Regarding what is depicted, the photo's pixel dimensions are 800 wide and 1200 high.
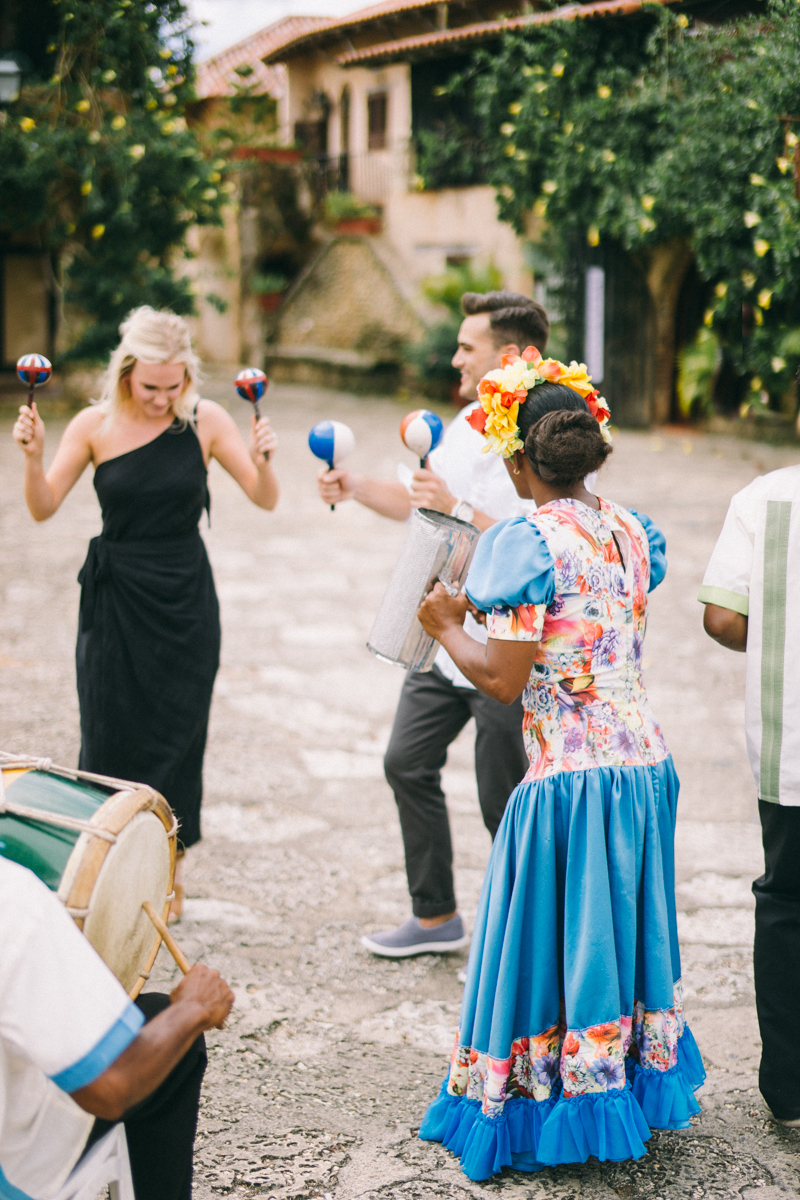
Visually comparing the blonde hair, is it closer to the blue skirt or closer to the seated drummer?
the blue skirt

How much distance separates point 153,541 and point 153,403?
0.42 metres

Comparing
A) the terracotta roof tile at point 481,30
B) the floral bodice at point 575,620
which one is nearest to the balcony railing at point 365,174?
the terracotta roof tile at point 481,30

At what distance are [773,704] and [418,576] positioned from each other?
2.72 ft

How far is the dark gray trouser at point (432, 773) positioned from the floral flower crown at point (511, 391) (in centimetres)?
94

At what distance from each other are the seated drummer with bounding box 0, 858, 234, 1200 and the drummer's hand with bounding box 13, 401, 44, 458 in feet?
6.55

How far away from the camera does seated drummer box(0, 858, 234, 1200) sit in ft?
4.92

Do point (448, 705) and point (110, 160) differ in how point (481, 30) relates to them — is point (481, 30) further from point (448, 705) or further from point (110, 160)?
point (448, 705)

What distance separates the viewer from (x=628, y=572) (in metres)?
2.40

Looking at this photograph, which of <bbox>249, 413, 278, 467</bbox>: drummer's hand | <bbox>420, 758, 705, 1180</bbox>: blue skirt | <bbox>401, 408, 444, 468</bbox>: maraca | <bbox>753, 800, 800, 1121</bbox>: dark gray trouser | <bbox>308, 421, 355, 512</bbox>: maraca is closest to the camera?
<bbox>420, 758, 705, 1180</bbox>: blue skirt

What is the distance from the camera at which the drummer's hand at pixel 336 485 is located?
11.2ft

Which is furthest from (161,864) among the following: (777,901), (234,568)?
(234,568)

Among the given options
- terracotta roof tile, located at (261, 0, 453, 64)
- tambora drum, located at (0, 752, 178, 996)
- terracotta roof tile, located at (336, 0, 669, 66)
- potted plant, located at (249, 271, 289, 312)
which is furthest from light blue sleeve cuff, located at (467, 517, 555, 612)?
potted plant, located at (249, 271, 289, 312)

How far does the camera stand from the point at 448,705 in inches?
131

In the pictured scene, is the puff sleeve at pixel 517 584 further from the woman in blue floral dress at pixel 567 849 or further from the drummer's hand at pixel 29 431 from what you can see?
the drummer's hand at pixel 29 431
